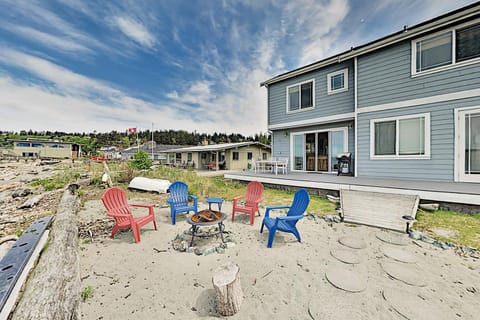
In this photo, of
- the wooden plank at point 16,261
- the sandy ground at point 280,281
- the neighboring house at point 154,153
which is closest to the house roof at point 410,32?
the sandy ground at point 280,281

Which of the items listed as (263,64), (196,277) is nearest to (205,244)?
(196,277)

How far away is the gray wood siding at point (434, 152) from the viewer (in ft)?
18.8

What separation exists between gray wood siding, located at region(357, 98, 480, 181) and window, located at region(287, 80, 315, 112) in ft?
9.81

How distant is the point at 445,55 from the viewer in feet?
19.2

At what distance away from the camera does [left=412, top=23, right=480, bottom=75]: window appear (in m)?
5.51

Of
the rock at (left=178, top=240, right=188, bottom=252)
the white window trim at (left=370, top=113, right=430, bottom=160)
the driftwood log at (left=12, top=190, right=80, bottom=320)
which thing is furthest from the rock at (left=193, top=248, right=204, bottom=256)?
the white window trim at (left=370, top=113, right=430, bottom=160)

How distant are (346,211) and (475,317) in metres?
3.06

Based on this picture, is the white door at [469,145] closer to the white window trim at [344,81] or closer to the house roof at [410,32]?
the house roof at [410,32]

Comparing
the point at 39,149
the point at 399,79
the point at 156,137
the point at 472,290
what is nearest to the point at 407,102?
the point at 399,79

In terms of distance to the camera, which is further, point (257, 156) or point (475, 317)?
point (257, 156)

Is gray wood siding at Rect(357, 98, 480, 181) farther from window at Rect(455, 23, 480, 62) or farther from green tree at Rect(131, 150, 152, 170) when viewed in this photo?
green tree at Rect(131, 150, 152, 170)

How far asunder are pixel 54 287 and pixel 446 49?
10226 millimetres

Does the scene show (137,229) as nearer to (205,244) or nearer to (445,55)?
(205,244)

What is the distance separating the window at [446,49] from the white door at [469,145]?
1629 millimetres
